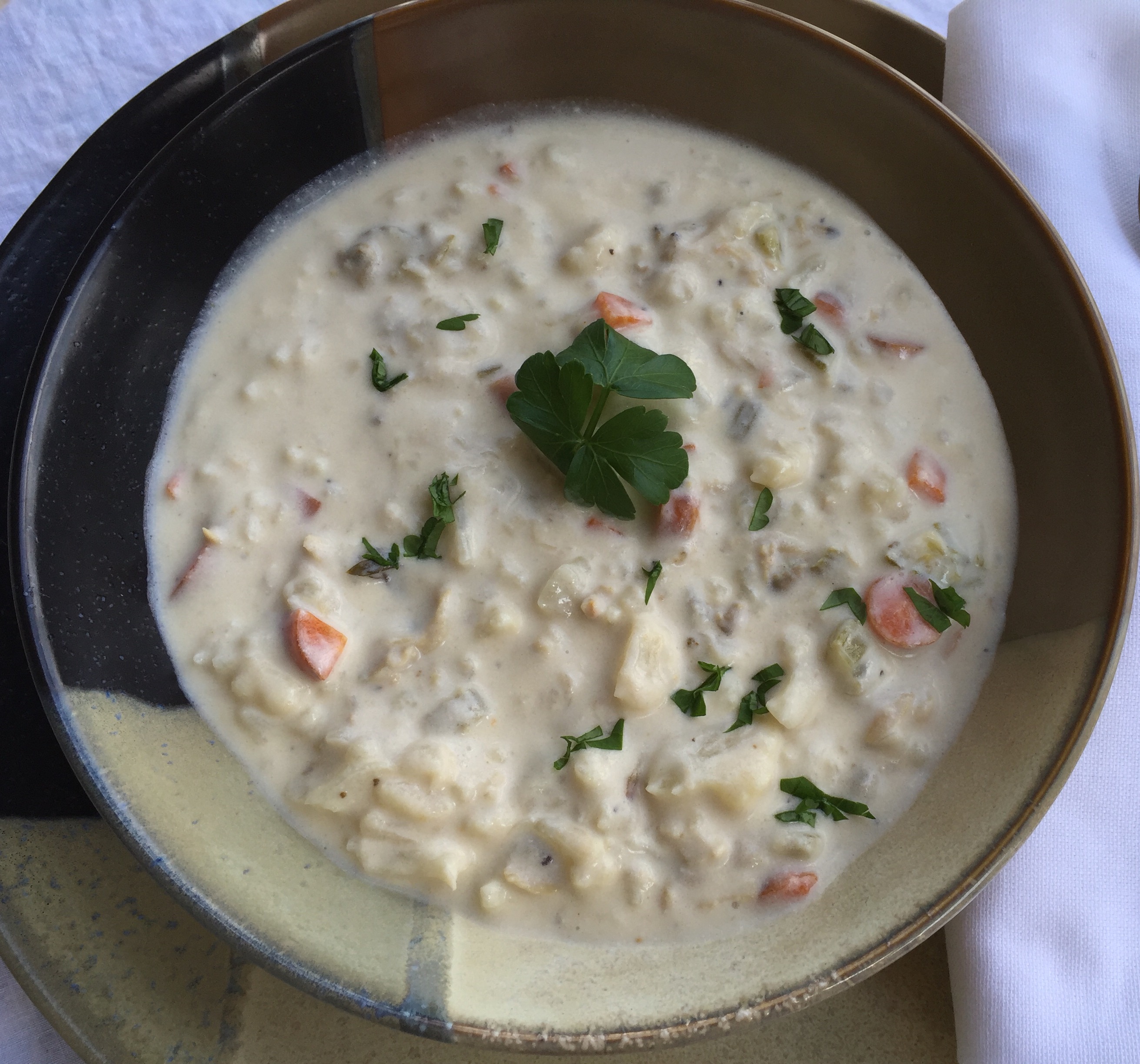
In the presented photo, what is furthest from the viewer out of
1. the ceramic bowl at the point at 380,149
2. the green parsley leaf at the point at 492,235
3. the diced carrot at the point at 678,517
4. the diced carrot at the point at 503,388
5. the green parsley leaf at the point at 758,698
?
the green parsley leaf at the point at 492,235

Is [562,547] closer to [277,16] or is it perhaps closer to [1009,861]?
[1009,861]

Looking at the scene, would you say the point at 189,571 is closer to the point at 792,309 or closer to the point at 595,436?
the point at 595,436

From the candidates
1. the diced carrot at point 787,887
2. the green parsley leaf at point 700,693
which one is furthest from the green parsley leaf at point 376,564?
the diced carrot at point 787,887

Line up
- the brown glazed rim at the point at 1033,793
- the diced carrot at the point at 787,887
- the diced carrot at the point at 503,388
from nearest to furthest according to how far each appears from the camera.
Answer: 1. the brown glazed rim at the point at 1033,793
2. the diced carrot at the point at 787,887
3. the diced carrot at the point at 503,388

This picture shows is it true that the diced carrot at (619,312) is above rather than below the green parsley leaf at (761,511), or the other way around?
above

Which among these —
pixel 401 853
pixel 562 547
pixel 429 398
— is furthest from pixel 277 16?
pixel 401 853

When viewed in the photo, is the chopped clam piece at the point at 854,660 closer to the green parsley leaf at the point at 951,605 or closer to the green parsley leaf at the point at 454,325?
the green parsley leaf at the point at 951,605
